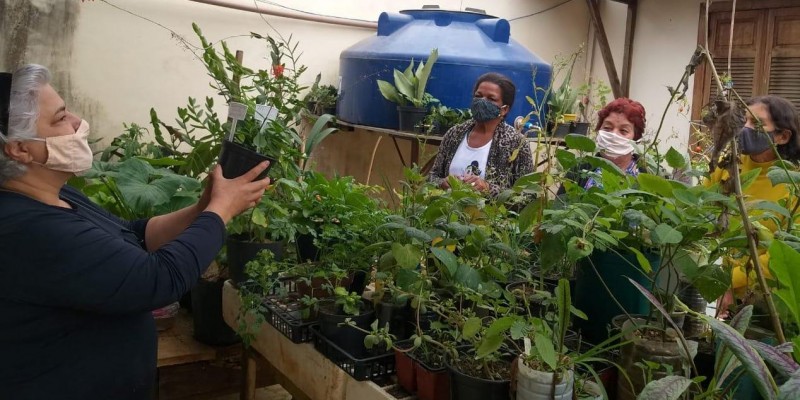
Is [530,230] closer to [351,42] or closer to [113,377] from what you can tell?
[113,377]

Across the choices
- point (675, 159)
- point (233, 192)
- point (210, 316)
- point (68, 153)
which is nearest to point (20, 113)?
point (68, 153)

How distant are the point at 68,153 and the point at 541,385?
1035 mm

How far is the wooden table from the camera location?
5.13 ft

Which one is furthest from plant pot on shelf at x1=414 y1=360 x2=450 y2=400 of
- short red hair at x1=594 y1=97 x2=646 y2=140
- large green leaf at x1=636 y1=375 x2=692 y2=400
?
short red hair at x1=594 y1=97 x2=646 y2=140

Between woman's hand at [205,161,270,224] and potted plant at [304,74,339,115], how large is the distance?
11.2 feet

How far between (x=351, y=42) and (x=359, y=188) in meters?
3.23

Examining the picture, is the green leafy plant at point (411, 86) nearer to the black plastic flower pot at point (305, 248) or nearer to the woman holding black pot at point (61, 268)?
the black plastic flower pot at point (305, 248)

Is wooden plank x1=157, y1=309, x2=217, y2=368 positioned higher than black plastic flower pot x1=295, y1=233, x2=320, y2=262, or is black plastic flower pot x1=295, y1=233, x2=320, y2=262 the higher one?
black plastic flower pot x1=295, y1=233, x2=320, y2=262

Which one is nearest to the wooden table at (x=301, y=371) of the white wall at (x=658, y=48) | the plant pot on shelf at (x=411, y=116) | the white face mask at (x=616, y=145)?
the white face mask at (x=616, y=145)

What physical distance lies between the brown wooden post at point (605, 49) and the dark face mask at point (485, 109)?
3698mm

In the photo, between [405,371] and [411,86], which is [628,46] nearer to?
[411,86]

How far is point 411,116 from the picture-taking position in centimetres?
444

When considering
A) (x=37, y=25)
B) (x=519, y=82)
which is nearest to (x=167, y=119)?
(x=37, y=25)

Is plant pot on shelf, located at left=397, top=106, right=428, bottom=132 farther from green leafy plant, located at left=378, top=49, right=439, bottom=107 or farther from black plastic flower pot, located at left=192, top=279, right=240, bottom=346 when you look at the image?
black plastic flower pot, located at left=192, top=279, right=240, bottom=346
